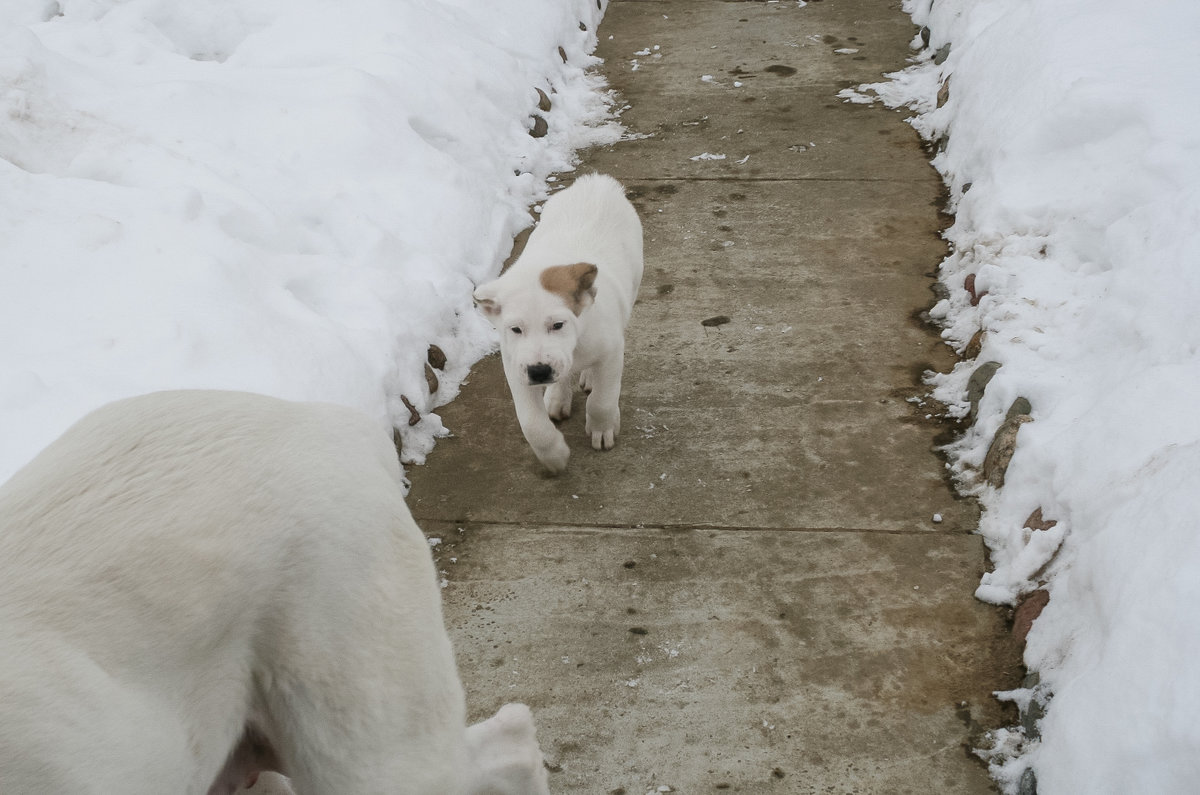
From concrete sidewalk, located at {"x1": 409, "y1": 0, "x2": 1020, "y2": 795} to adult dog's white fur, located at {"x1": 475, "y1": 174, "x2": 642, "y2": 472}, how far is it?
0.83 ft

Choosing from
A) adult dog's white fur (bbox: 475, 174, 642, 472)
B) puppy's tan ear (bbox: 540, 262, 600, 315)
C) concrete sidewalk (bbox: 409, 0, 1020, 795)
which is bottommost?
concrete sidewalk (bbox: 409, 0, 1020, 795)

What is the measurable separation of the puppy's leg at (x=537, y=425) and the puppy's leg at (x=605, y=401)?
0.81 feet

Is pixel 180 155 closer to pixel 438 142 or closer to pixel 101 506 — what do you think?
pixel 438 142

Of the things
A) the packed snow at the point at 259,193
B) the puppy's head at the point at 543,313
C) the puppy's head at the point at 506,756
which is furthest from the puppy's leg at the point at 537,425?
the puppy's head at the point at 506,756

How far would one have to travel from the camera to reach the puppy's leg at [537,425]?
15.7ft

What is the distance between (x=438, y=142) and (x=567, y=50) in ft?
9.38

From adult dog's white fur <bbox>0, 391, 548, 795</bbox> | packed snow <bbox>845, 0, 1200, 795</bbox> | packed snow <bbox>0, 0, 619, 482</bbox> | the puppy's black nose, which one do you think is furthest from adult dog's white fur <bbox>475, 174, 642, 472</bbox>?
adult dog's white fur <bbox>0, 391, 548, 795</bbox>

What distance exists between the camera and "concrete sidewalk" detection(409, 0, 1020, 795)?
3.62 m

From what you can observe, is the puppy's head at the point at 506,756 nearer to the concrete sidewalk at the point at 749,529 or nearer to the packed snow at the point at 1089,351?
the concrete sidewalk at the point at 749,529

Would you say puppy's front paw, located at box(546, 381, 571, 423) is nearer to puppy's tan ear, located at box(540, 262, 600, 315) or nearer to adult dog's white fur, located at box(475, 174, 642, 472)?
adult dog's white fur, located at box(475, 174, 642, 472)

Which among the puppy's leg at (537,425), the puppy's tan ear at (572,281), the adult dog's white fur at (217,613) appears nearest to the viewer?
the adult dog's white fur at (217,613)

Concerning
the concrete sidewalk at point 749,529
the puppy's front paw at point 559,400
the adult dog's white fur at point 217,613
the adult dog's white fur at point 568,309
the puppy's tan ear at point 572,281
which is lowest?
the puppy's front paw at point 559,400

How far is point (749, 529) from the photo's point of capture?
15.0 feet

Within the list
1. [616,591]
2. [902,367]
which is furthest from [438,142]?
[616,591]
